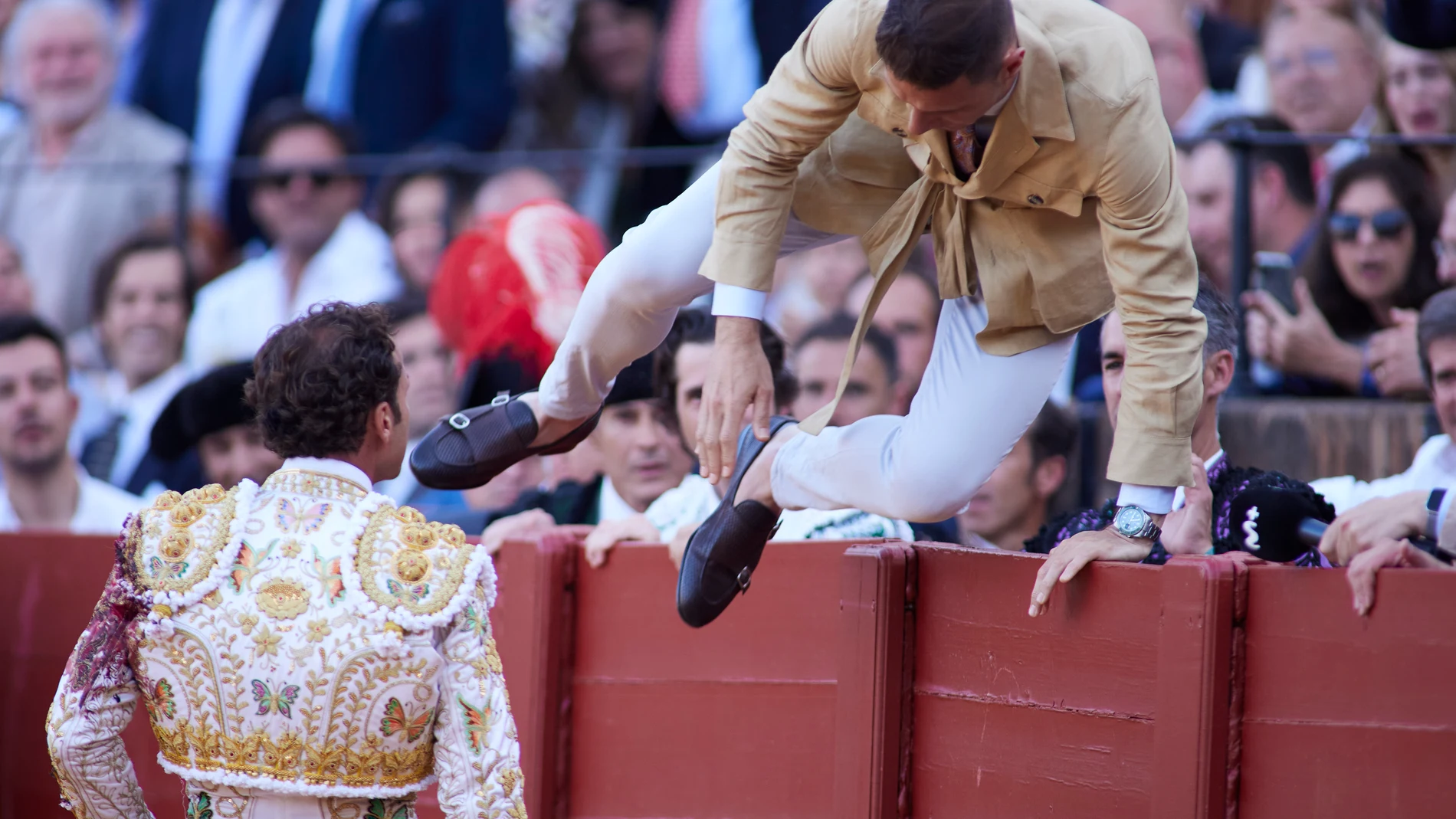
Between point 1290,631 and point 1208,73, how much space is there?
388cm

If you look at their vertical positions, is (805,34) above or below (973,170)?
above

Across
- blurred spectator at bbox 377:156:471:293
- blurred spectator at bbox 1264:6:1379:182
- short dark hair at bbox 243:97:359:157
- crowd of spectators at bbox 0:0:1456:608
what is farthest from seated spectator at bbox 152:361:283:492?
blurred spectator at bbox 1264:6:1379:182

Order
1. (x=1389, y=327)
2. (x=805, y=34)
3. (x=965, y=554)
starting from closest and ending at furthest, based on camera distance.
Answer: (x=805, y=34) < (x=965, y=554) < (x=1389, y=327)

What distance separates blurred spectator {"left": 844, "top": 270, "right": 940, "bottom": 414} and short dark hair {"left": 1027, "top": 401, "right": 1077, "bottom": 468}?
0.72 metres

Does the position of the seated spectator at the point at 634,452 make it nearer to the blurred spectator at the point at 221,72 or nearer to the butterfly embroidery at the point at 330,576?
the butterfly embroidery at the point at 330,576

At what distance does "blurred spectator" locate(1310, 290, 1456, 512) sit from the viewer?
3938 millimetres

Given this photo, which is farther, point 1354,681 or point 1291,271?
point 1291,271

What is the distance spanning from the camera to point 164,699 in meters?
2.69

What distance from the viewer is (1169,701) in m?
2.77

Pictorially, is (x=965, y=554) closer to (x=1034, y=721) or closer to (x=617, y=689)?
(x=1034, y=721)

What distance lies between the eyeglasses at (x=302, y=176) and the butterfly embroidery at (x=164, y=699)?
5.26 metres

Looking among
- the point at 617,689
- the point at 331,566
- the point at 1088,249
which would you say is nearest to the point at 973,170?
the point at 1088,249

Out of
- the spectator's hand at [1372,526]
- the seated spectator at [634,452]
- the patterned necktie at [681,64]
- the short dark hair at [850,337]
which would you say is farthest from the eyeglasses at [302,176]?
the spectator's hand at [1372,526]

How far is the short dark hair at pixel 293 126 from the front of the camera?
7.93 m
